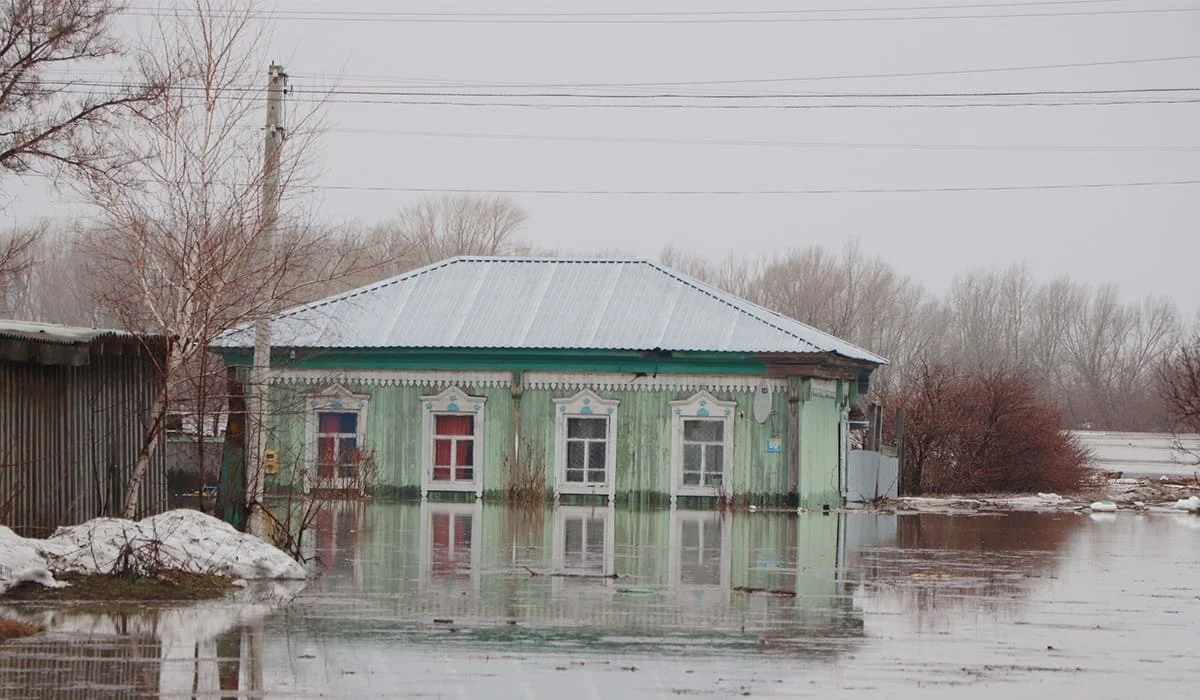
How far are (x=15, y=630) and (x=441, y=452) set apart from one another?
Result: 22542 millimetres

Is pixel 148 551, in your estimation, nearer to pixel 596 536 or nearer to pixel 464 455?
pixel 596 536

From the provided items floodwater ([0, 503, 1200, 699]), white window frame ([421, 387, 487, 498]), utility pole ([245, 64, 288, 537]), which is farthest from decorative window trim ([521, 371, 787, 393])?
utility pole ([245, 64, 288, 537])

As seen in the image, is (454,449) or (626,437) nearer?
(626,437)

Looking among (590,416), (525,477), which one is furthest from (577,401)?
(525,477)

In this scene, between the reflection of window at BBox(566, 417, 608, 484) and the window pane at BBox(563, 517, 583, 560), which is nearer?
the window pane at BBox(563, 517, 583, 560)

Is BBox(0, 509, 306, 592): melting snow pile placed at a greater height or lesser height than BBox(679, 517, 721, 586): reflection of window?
greater

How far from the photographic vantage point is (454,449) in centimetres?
3353

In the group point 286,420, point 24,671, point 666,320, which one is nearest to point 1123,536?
point 666,320

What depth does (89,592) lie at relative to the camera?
13.3 m

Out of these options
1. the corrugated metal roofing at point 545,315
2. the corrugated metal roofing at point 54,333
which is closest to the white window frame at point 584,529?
the corrugated metal roofing at point 545,315

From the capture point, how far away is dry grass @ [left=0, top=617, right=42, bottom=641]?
10.9m

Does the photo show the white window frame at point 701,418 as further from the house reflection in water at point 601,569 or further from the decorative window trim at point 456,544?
the house reflection in water at point 601,569

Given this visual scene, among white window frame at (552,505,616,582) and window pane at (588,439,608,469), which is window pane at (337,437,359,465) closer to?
white window frame at (552,505,616,582)

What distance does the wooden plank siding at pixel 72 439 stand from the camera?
16.7 m
